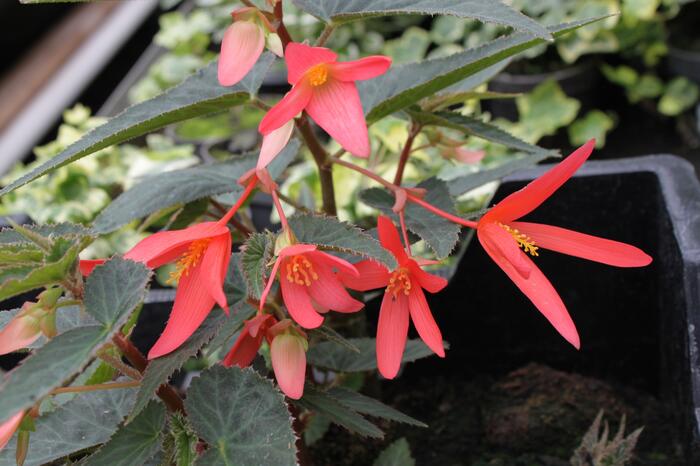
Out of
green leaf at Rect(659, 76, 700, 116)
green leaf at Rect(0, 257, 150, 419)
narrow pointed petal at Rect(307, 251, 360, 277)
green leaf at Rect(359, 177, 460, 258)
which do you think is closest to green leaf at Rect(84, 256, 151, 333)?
green leaf at Rect(0, 257, 150, 419)

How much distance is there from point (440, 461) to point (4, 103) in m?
1.92

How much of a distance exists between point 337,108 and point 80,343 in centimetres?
21

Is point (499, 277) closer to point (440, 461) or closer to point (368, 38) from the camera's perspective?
point (440, 461)

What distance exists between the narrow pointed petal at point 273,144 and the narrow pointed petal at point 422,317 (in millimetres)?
127

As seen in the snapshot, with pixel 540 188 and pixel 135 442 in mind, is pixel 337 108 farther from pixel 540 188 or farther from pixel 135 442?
pixel 135 442

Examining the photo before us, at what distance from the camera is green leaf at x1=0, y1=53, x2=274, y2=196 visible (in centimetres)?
52

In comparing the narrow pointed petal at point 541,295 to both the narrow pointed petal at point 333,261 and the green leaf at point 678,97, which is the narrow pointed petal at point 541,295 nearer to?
the narrow pointed petal at point 333,261

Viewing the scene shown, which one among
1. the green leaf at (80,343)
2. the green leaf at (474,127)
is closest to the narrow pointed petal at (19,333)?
the green leaf at (80,343)

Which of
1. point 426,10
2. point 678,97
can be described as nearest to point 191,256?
point 426,10

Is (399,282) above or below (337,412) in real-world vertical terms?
above

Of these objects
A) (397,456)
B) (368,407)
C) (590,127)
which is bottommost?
(590,127)

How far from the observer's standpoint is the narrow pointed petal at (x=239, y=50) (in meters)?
0.49

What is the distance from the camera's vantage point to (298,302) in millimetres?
488

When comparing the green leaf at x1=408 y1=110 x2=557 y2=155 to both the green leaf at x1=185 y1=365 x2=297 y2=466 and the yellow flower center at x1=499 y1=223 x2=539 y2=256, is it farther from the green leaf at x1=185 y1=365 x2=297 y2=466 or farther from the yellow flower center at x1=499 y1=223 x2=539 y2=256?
the green leaf at x1=185 y1=365 x2=297 y2=466
